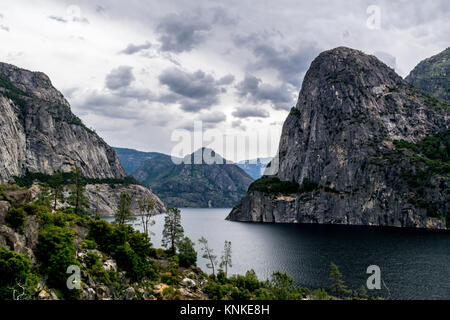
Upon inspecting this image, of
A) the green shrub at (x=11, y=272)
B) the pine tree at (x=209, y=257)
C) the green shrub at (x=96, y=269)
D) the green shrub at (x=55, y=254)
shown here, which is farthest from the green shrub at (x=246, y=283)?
the green shrub at (x=11, y=272)

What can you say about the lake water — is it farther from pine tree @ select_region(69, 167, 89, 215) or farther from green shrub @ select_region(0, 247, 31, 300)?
green shrub @ select_region(0, 247, 31, 300)

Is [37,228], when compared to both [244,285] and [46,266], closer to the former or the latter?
[46,266]

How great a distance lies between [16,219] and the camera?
45812 millimetres

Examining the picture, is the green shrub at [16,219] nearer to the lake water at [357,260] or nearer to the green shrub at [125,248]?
the green shrub at [125,248]

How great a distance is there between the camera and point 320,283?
75188mm

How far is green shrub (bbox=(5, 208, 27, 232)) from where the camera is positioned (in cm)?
4547

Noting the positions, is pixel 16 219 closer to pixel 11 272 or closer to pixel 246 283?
pixel 11 272

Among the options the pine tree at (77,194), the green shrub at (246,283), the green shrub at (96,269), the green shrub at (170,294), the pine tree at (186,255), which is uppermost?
the pine tree at (77,194)

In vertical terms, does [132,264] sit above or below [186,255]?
above

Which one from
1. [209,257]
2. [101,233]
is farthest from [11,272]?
[209,257]

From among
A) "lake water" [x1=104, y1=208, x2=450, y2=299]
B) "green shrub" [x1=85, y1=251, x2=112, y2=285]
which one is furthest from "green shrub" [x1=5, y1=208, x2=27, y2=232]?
"lake water" [x1=104, y1=208, x2=450, y2=299]

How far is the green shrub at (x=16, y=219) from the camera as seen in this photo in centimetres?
4547
